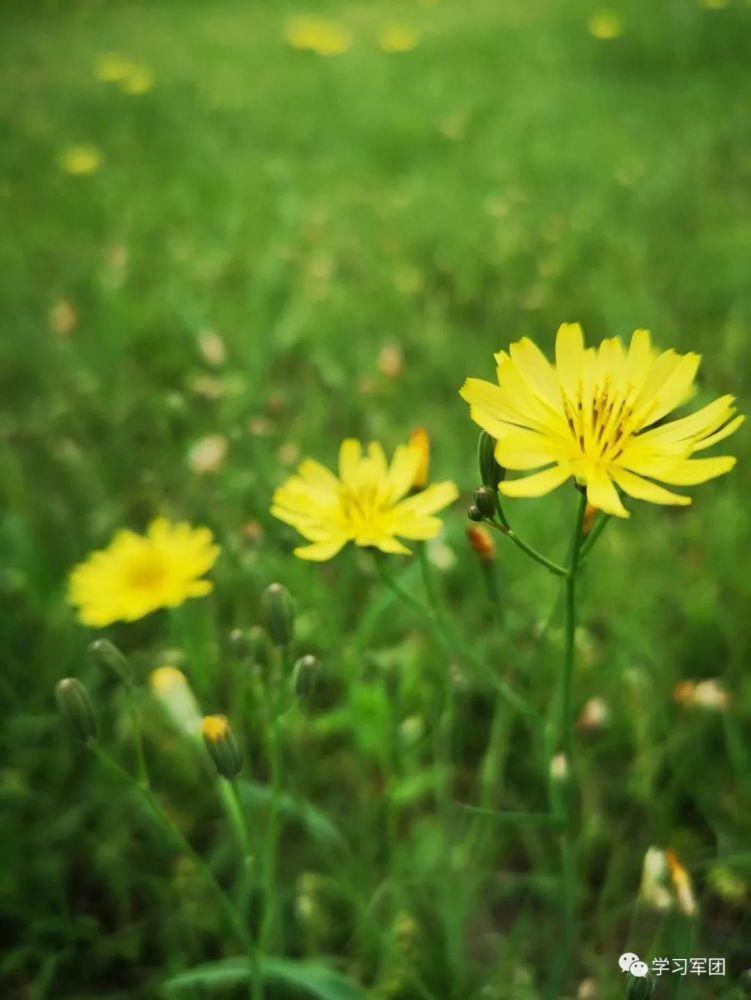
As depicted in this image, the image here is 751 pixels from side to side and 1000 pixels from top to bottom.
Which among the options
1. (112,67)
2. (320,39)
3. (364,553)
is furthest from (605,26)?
(364,553)

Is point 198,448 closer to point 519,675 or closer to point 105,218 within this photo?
point 519,675

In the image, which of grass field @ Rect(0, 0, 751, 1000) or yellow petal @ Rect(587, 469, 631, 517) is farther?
grass field @ Rect(0, 0, 751, 1000)

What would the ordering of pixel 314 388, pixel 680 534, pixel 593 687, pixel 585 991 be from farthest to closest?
pixel 314 388 → pixel 680 534 → pixel 593 687 → pixel 585 991

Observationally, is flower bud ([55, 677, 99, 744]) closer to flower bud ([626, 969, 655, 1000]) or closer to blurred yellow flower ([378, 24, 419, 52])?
flower bud ([626, 969, 655, 1000])

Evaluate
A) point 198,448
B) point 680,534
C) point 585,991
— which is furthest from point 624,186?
point 585,991

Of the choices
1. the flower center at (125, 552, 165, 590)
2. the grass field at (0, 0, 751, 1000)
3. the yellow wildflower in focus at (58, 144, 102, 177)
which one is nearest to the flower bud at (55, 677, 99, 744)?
the grass field at (0, 0, 751, 1000)

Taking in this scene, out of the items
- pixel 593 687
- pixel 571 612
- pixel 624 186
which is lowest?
pixel 571 612

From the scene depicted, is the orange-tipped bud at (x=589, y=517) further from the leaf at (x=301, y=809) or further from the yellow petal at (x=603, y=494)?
the leaf at (x=301, y=809)
